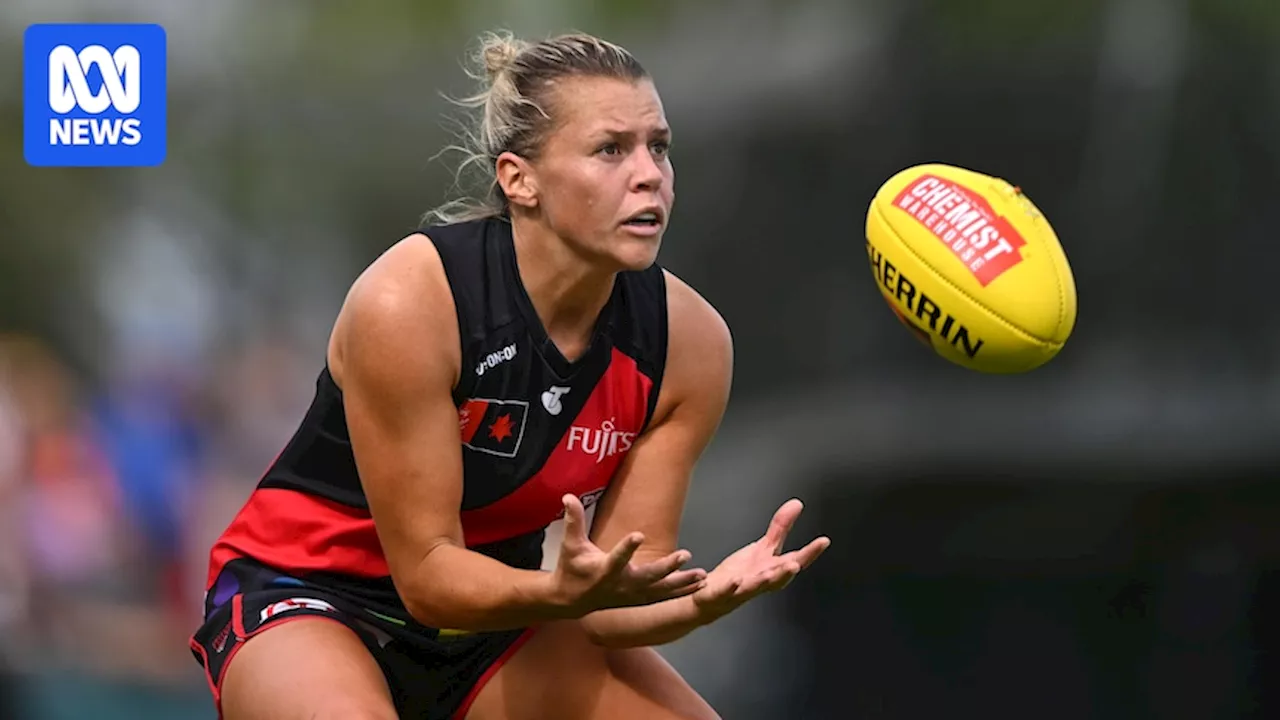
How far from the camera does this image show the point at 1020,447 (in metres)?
4.91

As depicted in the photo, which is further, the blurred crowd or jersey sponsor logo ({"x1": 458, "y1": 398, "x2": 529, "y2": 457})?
the blurred crowd

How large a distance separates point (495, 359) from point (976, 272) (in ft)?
3.00

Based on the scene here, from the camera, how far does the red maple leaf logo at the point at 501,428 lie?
9.69 ft

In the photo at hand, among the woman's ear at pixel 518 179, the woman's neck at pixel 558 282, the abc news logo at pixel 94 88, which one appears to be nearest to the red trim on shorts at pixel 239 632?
the woman's neck at pixel 558 282

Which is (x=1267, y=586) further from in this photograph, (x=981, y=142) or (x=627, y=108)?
(x=627, y=108)

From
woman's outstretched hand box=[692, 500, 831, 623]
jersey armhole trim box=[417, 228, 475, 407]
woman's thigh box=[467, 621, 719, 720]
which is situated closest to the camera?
woman's outstretched hand box=[692, 500, 831, 623]

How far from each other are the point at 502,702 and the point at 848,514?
203 centimetres

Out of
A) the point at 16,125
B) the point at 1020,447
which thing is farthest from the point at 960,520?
the point at 16,125

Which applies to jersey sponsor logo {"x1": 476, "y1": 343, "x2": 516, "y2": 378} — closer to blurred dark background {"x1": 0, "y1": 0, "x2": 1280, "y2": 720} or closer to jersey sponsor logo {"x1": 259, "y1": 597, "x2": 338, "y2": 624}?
jersey sponsor logo {"x1": 259, "y1": 597, "x2": 338, "y2": 624}

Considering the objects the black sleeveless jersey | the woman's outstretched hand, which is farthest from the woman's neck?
the woman's outstretched hand

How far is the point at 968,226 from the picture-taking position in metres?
3.17

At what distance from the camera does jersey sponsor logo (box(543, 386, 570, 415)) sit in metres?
2.98

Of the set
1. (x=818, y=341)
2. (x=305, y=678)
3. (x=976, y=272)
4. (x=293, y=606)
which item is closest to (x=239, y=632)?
(x=293, y=606)

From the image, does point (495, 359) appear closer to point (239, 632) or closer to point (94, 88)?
point (239, 632)
